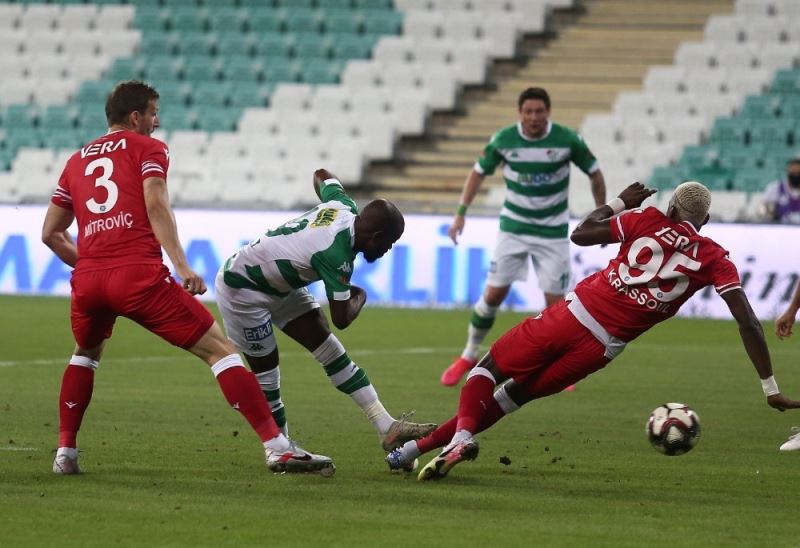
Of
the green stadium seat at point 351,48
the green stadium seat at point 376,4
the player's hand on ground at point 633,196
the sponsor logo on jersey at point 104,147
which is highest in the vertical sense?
the green stadium seat at point 376,4

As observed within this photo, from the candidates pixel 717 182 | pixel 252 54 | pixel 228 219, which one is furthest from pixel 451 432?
pixel 252 54

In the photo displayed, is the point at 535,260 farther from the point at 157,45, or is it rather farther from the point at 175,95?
the point at 157,45

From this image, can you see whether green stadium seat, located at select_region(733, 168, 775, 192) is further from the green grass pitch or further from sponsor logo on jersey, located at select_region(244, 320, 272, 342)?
sponsor logo on jersey, located at select_region(244, 320, 272, 342)

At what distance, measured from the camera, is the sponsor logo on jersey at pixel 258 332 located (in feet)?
27.6

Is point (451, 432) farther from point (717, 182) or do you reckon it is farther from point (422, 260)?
point (717, 182)

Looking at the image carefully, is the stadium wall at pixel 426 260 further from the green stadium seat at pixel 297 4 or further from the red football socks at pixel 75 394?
the red football socks at pixel 75 394

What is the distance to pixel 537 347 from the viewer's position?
8.02m

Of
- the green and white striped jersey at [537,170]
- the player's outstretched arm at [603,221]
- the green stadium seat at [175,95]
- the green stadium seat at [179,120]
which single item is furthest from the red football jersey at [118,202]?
the green stadium seat at [175,95]

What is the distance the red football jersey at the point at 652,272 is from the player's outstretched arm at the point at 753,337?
0.08 metres

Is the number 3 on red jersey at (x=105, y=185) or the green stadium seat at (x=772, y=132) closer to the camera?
the number 3 on red jersey at (x=105, y=185)

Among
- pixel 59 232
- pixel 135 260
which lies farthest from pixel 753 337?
pixel 59 232

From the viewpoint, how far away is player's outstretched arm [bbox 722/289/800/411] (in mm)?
7609

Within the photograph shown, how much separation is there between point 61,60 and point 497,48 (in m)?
8.42

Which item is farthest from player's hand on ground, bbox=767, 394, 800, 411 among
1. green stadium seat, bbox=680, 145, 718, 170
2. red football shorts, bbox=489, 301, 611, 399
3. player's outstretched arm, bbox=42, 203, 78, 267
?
green stadium seat, bbox=680, 145, 718, 170
